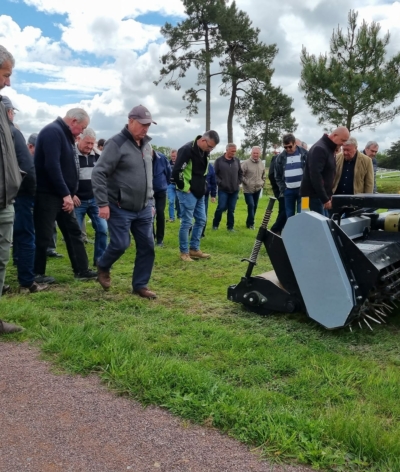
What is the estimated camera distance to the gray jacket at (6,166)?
12.7 feet

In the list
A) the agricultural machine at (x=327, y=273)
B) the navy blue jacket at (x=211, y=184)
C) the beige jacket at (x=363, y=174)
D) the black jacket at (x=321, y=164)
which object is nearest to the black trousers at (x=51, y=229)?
the agricultural machine at (x=327, y=273)

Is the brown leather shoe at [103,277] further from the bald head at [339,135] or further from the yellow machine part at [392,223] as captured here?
the bald head at [339,135]

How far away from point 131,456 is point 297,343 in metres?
1.98

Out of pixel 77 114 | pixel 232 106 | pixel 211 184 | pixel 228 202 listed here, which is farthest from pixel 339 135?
pixel 232 106

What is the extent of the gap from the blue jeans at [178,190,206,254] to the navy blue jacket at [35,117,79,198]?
1.95 metres

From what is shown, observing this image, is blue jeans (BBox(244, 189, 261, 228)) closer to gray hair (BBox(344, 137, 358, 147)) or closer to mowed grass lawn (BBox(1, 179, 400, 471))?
gray hair (BBox(344, 137, 358, 147))

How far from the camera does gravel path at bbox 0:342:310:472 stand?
240cm

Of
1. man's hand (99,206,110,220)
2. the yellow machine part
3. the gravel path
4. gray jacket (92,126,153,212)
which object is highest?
gray jacket (92,126,153,212)

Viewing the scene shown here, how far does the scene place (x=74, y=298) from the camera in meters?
5.30

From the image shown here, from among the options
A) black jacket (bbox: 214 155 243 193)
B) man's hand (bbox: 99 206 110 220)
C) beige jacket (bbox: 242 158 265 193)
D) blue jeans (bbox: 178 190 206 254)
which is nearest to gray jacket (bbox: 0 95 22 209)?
man's hand (bbox: 99 206 110 220)

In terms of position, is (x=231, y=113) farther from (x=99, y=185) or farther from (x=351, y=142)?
(x=99, y=185)

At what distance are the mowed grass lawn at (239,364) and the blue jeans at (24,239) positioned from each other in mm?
257

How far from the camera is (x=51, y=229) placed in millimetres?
5621

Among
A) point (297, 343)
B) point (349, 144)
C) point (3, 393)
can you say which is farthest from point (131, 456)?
point (349, 144)
